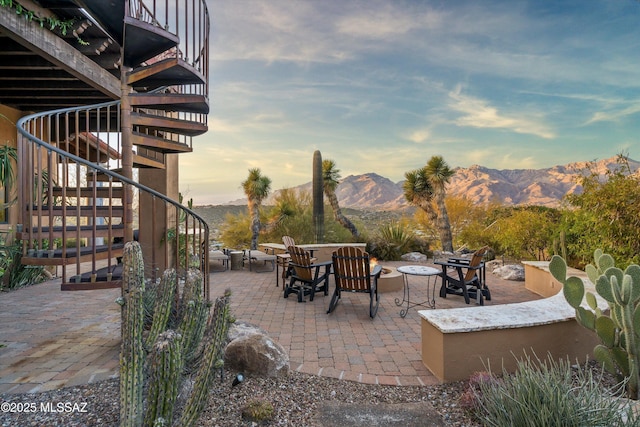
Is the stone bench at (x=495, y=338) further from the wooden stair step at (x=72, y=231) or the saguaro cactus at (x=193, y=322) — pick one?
the wooden stair step at (x=72, y=231)

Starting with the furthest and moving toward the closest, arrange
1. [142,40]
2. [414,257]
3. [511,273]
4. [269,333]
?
[414,257], [511,273], [142,40], [269,333]

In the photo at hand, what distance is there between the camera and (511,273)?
6.22 metres

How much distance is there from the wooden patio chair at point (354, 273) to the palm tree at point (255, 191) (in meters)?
8.03

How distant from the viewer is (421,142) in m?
13.4

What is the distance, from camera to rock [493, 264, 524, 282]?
611 cm

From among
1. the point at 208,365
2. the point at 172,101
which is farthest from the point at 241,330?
the point at 172,101

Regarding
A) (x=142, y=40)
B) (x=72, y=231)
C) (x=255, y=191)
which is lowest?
(x=72, y=231)

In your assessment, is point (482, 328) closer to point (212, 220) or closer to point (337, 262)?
point (337, 262)

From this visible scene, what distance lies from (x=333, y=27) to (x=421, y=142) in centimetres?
703

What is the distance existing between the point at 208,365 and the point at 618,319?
8.52ft

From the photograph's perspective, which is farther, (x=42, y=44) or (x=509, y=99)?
(x=509, y=99)

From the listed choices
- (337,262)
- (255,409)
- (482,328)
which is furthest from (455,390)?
(337,262)

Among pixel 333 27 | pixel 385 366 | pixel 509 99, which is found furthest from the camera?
pixel 509 99

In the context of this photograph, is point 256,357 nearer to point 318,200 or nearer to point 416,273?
point 416,273
